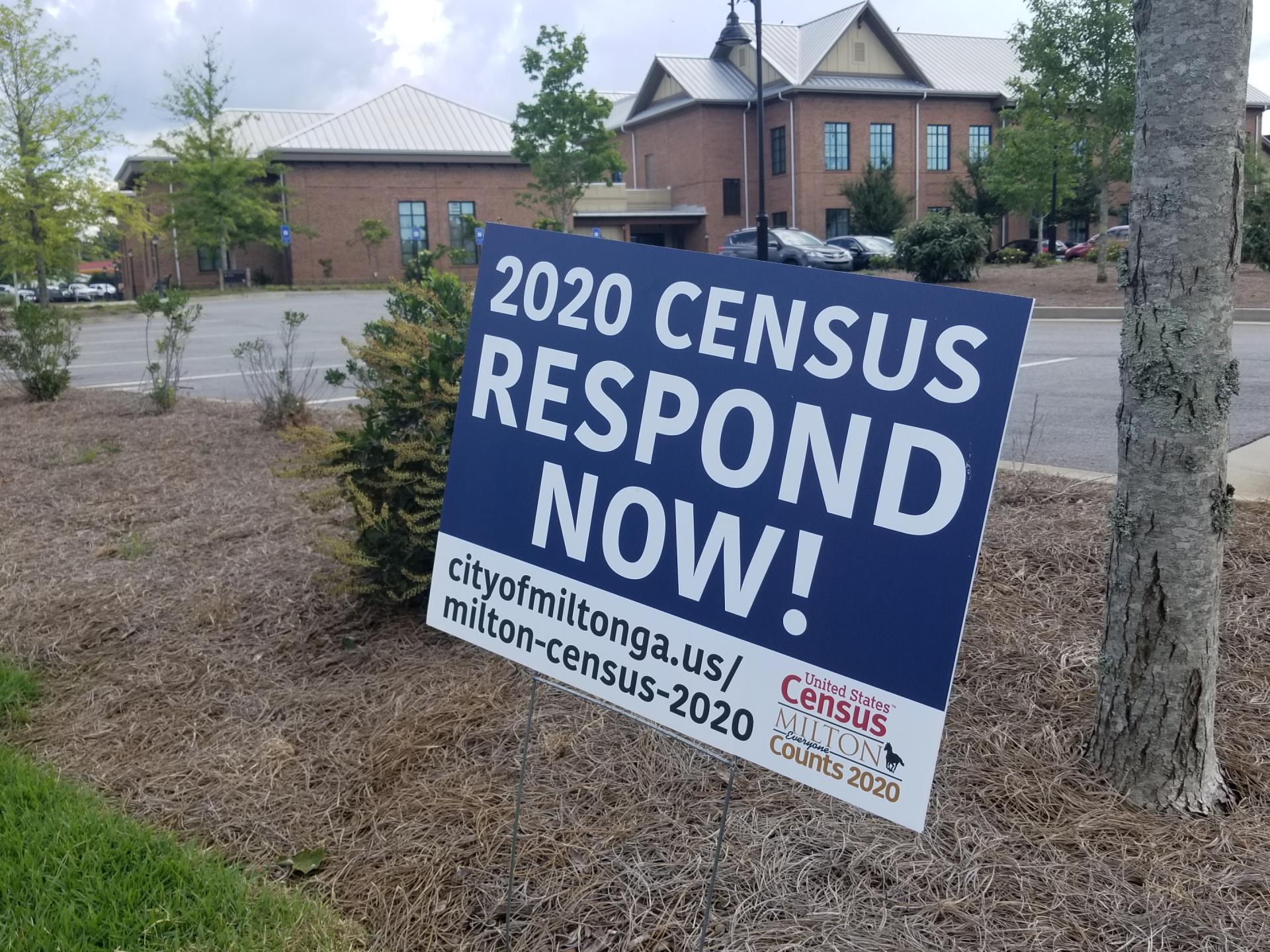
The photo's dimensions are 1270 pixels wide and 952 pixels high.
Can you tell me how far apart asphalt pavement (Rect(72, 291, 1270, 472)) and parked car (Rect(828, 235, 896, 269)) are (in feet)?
48.0

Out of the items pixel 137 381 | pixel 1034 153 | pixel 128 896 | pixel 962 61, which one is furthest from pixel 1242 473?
pixel 962 61

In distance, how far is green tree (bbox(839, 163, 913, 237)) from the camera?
47.0m

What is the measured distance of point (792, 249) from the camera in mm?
32531

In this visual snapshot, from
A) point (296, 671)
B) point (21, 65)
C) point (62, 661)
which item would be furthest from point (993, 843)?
point (21, 65)

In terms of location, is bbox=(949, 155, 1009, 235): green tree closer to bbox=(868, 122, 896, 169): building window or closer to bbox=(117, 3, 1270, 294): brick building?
bbox=(117, 3, 1270, 294): brick building

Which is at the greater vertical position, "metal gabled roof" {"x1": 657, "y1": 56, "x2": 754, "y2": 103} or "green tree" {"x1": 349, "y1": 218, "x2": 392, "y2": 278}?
"metal gabled roof" {"x1": 657, "y1": 56, "x2": 754, "y2": 103}

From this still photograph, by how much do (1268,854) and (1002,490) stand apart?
9.40ft

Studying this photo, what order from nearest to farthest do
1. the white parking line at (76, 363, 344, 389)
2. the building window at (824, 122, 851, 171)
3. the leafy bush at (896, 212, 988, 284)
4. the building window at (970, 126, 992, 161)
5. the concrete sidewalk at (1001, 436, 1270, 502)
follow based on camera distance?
1. the concrete sidewalk at (1001, 436, 1270, 502)
2. the white parking line at (76, 363, 344, 389)
3. the leafy bush at (896, 212, 988, 284)
4. the building window at (824, 122, 851, 171)
5. the building window at (970, 126, 992, 161)

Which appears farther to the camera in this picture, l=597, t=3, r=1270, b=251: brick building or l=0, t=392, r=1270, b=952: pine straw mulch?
l=597, t=3, r=1270, b=251: brick building

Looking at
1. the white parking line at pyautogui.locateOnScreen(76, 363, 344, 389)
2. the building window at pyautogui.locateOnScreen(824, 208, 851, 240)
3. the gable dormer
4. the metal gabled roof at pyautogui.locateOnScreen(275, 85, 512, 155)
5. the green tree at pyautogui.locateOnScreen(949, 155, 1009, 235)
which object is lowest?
the white parking line at pyautogui.locateOnScreen(76, 363, 344, 389)

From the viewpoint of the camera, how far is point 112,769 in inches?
142

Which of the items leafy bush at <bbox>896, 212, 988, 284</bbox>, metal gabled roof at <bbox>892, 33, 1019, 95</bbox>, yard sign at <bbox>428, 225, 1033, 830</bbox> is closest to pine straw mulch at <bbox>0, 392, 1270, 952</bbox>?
yard sign at <bbox>428, 225, 1033, 830</bbox>

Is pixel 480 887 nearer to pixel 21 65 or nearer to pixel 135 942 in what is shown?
pixel 135 942

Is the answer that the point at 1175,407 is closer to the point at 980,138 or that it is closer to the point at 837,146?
the point at 837,146
